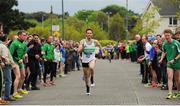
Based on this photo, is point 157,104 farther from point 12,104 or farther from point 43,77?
point 43,77

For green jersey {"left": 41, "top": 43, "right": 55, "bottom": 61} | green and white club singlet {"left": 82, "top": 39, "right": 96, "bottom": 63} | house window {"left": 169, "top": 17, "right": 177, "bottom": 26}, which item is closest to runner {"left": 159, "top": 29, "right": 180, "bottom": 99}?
green and white club singlet {"left": 82, "top": 39, "right": 96, "bottom": 63}

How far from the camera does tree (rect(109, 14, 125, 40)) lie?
132 m

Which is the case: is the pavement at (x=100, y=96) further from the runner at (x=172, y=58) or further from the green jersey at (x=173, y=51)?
the green jersey at (x=173, y=51)

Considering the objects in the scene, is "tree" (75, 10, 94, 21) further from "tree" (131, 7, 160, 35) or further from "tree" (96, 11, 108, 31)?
"tree" (131, 7, 160, 35)

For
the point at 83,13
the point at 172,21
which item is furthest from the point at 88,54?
the point at 83,13

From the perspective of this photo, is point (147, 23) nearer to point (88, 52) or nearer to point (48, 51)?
point (48, 51)

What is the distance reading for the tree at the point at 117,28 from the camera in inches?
5182

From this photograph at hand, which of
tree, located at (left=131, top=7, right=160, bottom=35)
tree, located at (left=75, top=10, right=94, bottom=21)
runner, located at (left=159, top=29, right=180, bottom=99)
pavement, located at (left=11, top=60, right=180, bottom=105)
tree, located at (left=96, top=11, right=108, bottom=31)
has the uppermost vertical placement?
tree, located at (left=75, top=10, right=94, bottom=21)

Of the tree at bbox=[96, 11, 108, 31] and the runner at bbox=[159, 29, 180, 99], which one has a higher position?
the tree at bbox=[96, 11, 108, 31]

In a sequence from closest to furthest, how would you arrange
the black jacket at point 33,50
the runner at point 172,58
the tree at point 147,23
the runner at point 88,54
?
the runner at point 172,58 → the runner at point 88,54 → the black jacket at point 33,50 → the tree at point 147,23

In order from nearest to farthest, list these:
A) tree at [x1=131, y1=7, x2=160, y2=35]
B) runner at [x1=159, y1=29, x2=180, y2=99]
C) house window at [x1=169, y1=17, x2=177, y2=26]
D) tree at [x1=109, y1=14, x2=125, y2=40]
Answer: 1. runner at [x1=159, y1=29, x2=180, y2=99]
2. tree at [x1=131, y1=7, x2=160, y2=35]
3. house window at [x1=169, y1=17, x2=177, y2=26]
4. tree at [x1=109, y1=14, x2=125, y2=40]

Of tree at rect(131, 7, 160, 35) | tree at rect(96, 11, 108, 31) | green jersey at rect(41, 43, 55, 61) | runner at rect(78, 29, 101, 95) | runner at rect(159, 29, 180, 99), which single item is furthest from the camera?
tree at rect(96, 11, 108, 31)

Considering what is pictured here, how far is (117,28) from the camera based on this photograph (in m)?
133

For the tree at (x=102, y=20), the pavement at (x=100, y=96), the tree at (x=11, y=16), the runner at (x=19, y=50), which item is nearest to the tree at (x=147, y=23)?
the tree at (x=11, y=16)
